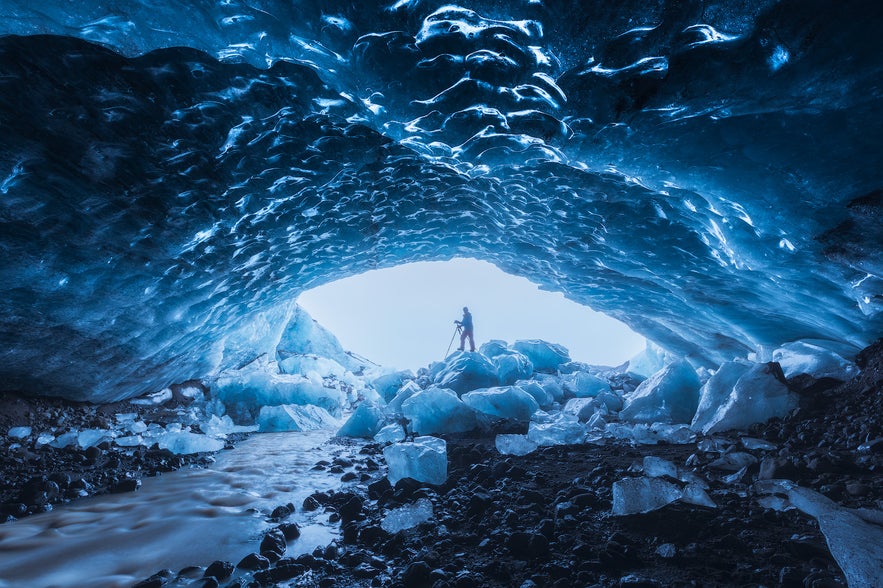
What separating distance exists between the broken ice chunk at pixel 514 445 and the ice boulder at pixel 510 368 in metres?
4.63

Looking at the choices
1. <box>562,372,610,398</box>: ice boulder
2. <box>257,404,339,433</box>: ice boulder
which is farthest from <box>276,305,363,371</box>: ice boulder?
<box>562,372,610,398</box>: ice boulder

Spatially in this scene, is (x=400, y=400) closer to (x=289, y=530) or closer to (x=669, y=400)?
(x=669, y=400)

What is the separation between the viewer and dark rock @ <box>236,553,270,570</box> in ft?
6.66

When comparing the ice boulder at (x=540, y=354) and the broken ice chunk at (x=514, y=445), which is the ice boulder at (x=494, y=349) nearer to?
the ice boulder at (x=540, y=354)

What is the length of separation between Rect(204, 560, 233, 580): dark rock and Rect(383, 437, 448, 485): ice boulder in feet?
4.69

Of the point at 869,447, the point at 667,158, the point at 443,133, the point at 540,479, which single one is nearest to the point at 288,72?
the point at 443,133

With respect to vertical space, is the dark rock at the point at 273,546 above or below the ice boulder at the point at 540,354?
below

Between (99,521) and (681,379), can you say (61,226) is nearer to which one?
(99,521)

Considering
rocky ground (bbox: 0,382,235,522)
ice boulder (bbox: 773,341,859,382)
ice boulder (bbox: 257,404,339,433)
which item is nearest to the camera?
rocky ground (bbox: 0,382,235,522)

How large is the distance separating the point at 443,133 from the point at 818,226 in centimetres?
324

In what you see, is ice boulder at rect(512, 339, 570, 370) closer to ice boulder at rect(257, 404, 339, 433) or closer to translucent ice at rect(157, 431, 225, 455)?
ice boulder at rect(257, 404, 339, 433)

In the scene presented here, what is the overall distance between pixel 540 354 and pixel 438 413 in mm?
6060

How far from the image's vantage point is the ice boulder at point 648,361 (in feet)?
32.0

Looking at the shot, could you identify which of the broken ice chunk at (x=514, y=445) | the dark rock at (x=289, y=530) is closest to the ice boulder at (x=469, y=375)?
the broken ice chunk at (x=514, y=445)
